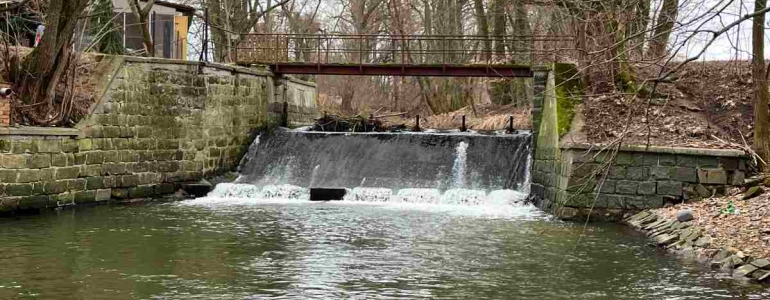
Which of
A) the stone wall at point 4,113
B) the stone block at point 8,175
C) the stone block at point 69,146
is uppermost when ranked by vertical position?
the stone wall at point 4,113

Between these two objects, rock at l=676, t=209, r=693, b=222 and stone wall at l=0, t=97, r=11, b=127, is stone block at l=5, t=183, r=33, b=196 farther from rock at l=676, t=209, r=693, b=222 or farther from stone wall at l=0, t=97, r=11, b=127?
rock at l=676, t=209, r=693, b=222

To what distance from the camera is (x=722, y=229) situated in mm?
11578

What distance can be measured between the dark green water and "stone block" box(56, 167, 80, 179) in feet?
2.54

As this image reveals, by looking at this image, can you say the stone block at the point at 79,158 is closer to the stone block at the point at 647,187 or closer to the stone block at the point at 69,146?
the stone block at the point at 69,146

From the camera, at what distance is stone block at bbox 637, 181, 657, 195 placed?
1452 centimetres

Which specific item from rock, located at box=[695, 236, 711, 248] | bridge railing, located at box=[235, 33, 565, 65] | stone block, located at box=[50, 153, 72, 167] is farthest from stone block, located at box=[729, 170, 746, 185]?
stone block, located at box=[50, 153, 72, 167]

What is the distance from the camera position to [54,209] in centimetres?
1533

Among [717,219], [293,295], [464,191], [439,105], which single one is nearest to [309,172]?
[464,191]

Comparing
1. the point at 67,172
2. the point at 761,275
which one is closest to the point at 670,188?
the point at 761,275

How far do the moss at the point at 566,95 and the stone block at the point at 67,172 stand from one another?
8.47m

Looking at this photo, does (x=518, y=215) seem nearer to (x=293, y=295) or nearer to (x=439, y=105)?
(x=293, y=295)

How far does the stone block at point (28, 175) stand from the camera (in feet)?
48.6

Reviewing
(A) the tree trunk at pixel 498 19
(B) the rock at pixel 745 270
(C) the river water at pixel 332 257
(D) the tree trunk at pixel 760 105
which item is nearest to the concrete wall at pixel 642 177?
→ (D) the tree trunk at pixel 760 105

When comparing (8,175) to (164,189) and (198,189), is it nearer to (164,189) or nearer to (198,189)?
(164,189)
